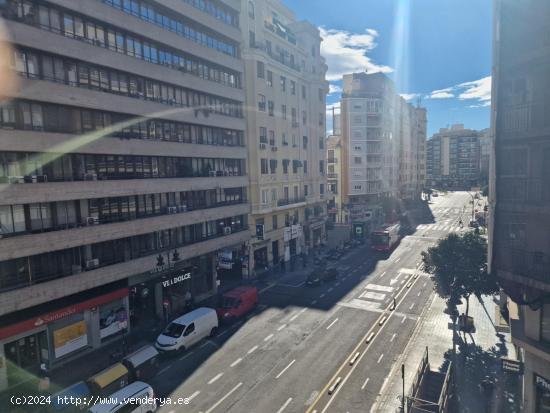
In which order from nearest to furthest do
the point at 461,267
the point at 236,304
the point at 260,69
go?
1. the point at 461,267
2. the point at 236,304
3. the point at 260,69

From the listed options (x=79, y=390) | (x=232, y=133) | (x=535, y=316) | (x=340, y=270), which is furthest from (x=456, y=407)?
(x=232, y=133)

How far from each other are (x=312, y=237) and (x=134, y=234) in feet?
112

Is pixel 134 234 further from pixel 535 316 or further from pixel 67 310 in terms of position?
pixel 535 316

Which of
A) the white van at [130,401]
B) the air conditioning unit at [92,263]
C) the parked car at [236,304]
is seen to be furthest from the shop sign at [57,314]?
the white van at [130,401]

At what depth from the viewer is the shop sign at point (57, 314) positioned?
21.7 meters

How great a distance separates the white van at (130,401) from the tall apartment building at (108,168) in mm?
8702

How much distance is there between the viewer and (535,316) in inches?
636

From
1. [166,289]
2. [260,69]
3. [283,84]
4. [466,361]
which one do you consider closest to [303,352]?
[466,361]

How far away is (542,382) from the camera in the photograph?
16.0m

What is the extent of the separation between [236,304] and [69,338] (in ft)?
40.0

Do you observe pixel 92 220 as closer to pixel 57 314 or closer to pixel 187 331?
pixel 57 314

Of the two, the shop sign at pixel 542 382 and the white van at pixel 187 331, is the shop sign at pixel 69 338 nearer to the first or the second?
the white van at pixel 187 331

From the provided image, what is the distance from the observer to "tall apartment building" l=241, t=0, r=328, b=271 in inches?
1715

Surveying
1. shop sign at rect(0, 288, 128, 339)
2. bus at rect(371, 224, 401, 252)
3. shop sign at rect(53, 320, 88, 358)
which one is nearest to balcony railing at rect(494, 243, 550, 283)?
shop sign at rect(0, 288, 128, 339)
